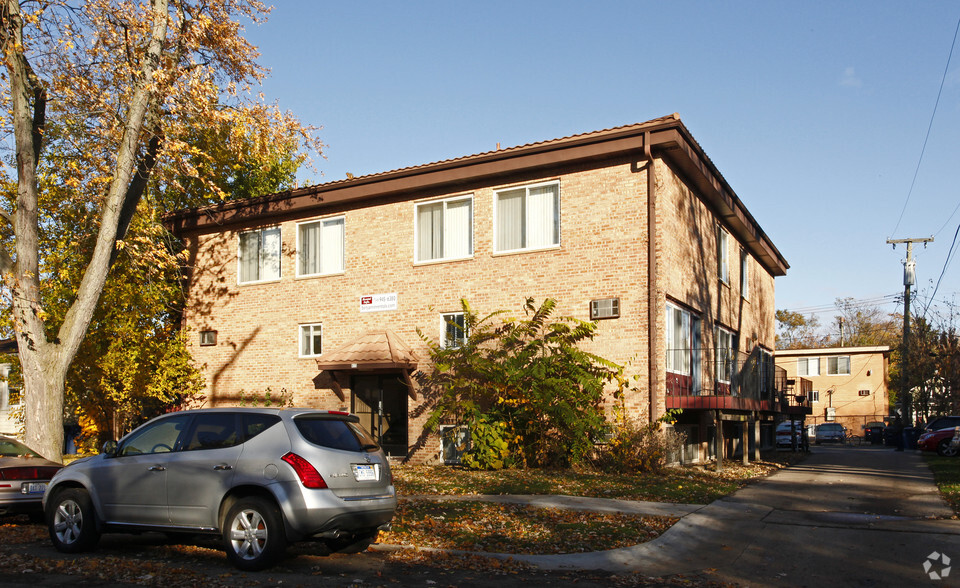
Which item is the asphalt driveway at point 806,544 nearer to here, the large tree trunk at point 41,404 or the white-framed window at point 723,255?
the white-framed window at point 723,255

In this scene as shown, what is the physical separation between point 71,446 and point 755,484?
19.3m

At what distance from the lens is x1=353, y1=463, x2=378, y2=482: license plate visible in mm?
8047

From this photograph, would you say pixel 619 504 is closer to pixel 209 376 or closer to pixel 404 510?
pixel 404 510

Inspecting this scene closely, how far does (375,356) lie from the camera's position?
17906 mm

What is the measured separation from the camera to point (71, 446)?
78.0 feet

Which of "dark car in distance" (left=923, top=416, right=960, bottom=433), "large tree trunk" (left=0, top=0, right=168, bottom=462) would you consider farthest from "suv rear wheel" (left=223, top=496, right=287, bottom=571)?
"dark car in distance" (left=923, top=416, right=960, bottom=433)

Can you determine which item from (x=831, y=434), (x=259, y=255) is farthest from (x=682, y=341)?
(x=831, y=434)

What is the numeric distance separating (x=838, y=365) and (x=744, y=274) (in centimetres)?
3437

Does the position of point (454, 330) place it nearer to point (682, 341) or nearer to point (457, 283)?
point (457, 283)

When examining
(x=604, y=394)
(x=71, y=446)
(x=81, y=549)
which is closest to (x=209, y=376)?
(x=71, y=446)

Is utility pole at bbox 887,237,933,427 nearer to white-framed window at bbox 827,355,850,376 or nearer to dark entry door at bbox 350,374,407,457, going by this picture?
white-framed window at bbox 827,355,850,376

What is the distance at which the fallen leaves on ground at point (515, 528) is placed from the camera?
29.6 ft

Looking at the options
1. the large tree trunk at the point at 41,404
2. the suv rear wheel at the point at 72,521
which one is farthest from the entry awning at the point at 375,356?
the suv rear wheel at the point at 72,521

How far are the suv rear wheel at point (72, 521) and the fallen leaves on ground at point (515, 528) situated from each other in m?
3.14
